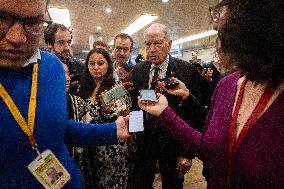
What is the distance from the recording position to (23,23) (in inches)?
39.0

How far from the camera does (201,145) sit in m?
1.24

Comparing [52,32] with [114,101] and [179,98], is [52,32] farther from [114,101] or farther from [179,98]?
[179,98]

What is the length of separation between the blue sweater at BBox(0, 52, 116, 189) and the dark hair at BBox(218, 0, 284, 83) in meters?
0.75

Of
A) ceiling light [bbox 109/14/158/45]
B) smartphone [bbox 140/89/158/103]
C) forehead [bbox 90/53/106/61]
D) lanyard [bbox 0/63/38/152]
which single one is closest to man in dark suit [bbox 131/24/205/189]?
forehead [bbox 90/53/106/61]

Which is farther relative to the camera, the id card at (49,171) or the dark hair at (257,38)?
the id card at (49,171)

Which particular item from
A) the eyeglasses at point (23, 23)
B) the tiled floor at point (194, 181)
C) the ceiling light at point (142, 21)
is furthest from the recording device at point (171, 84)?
the ceiling light at point (142, 21)

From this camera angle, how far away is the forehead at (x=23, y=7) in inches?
36.9

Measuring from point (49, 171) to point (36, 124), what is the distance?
209 mm

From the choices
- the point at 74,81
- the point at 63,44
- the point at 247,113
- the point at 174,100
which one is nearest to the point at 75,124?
the point at 247,113

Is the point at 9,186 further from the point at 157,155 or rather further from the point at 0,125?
the point at 157,155

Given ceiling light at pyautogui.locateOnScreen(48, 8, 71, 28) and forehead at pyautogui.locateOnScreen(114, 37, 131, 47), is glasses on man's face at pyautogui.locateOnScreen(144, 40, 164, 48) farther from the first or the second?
ceiling light at pyautogui.locateOnScreen(48, 8, 71, 28)

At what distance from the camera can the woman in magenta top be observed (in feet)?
3.00

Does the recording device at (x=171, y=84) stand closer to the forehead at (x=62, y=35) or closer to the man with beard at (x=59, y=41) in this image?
the man with beard at (x=59, y=41)

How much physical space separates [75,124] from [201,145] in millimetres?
655
